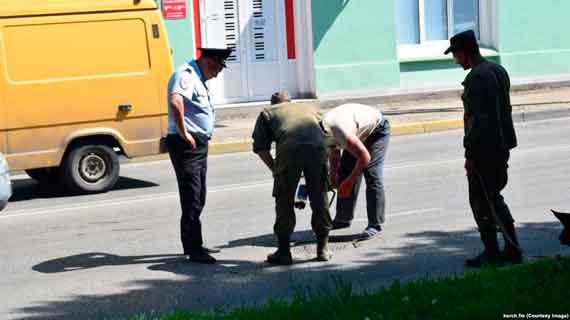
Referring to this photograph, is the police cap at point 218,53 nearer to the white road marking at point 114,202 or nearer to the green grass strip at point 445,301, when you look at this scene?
the green grass strip at point 445,301

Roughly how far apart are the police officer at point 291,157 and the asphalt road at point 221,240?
35cm

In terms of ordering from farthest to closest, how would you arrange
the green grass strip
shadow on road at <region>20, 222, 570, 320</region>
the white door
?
the white door < shadow on road at <region>20, 222, 570, 320</region> < the green grass strip

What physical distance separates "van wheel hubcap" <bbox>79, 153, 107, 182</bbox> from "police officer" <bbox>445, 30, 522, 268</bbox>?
618 cm

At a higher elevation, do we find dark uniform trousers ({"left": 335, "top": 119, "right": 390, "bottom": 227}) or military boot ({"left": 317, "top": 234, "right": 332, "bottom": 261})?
dark uniform trousers ({"left": 335, "top": 119, "right": 390, "bottom": 227})

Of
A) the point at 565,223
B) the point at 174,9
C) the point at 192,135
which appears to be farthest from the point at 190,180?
the point at 174,9

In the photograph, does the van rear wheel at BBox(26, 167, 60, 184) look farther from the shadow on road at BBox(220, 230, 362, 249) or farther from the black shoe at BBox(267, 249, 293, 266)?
the black shoe at BBox(267, 249, 293, 266)

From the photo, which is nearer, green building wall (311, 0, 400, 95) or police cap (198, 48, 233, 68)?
police cap (198, 48, 233, 68)

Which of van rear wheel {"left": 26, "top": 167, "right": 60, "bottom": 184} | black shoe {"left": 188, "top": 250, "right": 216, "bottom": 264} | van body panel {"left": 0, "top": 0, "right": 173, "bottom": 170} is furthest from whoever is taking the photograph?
van rear wheel {"left": 26, "top": 167, "right": 60, "bottom": 184}

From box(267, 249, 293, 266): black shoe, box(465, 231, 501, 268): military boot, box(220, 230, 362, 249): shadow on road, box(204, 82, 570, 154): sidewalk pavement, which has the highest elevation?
box(465, 231, 501, 268): military boot

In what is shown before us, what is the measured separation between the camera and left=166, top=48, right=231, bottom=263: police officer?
366 inches

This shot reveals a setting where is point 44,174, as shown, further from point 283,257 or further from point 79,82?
point 283,257

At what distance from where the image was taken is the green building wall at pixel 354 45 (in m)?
21.7

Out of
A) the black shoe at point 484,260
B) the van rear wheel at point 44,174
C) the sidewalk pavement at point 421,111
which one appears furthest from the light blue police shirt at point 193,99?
the sidewalk pavement at point 421,111

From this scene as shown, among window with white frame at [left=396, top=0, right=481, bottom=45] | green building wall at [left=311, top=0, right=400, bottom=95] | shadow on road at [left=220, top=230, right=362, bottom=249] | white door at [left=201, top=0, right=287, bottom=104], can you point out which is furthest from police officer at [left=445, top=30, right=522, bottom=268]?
window with white frame at [left=396, top=0, right=481, bottom=45]
